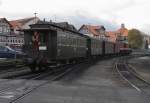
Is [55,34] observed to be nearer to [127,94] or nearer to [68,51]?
[68,51]

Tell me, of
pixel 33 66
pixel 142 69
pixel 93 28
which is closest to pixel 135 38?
pixel 93 28

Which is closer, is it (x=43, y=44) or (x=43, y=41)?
(x=43, y=44)

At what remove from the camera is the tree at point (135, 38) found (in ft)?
526

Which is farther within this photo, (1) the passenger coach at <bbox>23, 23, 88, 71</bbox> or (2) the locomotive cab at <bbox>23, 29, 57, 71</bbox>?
(2) the locomotive cab at <bbox>23, 29, 57, 71</bbox>

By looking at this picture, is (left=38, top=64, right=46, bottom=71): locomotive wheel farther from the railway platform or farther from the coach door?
the railway platform

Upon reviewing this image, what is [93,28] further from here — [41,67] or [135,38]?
[41,67]

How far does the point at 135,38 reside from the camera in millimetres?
160000

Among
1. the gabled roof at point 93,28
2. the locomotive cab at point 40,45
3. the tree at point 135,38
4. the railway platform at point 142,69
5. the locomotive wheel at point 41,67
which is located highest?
the gabled roof at point 93,28

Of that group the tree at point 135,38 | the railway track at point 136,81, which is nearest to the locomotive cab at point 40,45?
the railway track at point 136,81

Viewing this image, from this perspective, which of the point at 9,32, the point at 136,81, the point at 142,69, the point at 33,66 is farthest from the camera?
the point at 9,32

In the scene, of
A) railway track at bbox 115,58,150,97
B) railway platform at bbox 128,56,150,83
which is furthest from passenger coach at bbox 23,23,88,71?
railway platform at bbox 128,56,150,83

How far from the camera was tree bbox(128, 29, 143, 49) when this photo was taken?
16038 cm

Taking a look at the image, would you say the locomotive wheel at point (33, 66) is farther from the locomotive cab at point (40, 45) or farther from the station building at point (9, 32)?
the station building at point (9, 32)

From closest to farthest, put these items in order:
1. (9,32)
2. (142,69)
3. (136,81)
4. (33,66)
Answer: (136,81) → (33,66) → (142,69) → (9,32)
